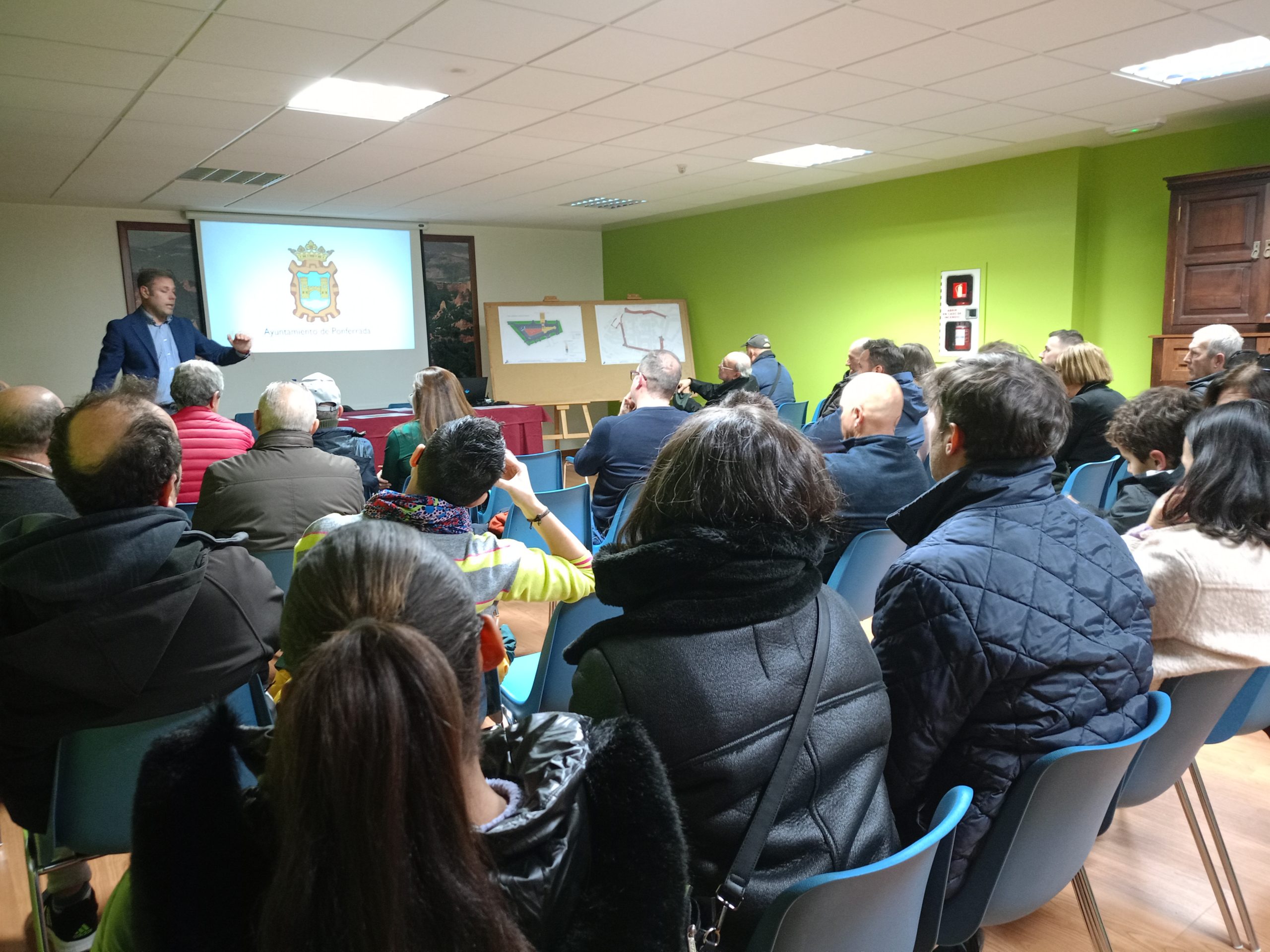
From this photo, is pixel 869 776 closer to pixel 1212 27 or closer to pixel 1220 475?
pixel 1220 475

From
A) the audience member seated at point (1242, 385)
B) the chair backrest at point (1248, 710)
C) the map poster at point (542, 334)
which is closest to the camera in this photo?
the chair backrest at point (1248, 710)

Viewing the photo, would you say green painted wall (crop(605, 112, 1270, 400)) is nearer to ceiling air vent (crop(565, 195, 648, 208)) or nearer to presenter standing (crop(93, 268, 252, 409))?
ceiling air vent (crop(565, 195, 648, 208))

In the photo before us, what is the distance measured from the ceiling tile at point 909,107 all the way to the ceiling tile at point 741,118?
13.4 inches

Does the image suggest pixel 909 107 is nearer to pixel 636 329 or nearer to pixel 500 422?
pixel 500 422

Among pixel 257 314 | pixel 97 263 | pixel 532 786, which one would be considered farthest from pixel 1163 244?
pixel 97 263

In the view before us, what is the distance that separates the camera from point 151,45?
146 inches

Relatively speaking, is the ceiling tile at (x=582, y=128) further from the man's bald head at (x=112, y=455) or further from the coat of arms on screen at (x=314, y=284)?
the coat of arms on screen at (x=314, y=284)

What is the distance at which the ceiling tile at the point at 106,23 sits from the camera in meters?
3.24

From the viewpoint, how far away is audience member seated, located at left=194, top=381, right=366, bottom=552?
2.68 meters

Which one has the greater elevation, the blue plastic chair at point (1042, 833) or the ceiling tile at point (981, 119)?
the ceiling tile at point (981, 119)

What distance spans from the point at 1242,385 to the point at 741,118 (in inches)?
130

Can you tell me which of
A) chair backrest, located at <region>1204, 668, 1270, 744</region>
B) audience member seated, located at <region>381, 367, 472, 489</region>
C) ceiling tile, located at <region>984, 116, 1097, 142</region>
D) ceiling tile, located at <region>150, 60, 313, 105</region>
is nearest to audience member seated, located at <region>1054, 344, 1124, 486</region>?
chair backrest, located at <region>1204, 668, 1270, 744</region>

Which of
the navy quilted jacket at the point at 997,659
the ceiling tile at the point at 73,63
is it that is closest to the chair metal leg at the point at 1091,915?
the navy quilted jacket at the point at 997,659

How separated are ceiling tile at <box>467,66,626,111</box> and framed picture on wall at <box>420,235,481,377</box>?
17.3ft
